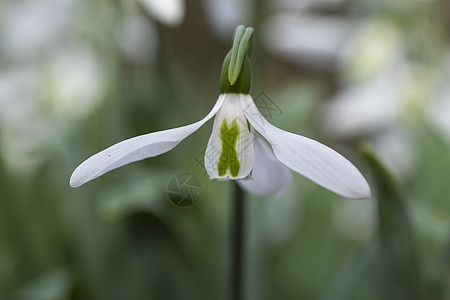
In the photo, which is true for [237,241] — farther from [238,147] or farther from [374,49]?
[374,49]

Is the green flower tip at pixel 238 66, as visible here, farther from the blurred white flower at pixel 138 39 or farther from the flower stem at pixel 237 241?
the blurred white flower at pixel 138 39

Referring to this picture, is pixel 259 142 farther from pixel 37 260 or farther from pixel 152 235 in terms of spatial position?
pixel 37 260

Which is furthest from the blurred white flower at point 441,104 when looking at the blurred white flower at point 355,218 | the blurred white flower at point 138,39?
the blurred white flower at point 138,39

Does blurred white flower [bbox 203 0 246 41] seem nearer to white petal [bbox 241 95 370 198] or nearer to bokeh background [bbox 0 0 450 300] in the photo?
bokeh background [bbox 0 0 450 300]

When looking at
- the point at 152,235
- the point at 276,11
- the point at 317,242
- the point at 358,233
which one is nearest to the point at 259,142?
the point at 152,235

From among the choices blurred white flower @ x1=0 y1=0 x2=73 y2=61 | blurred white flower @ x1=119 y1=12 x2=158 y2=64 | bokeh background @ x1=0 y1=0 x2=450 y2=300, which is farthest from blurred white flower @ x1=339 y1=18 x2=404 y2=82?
blurred white flower @ x1=0 y1=0 x2=73 y2=61

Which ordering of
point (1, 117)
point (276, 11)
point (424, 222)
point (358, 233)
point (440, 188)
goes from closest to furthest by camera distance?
1. point (424, 222)
2. point (440, 188)
3. point (358, 233)
4. point (1, 117)
5. point (276, 11)
